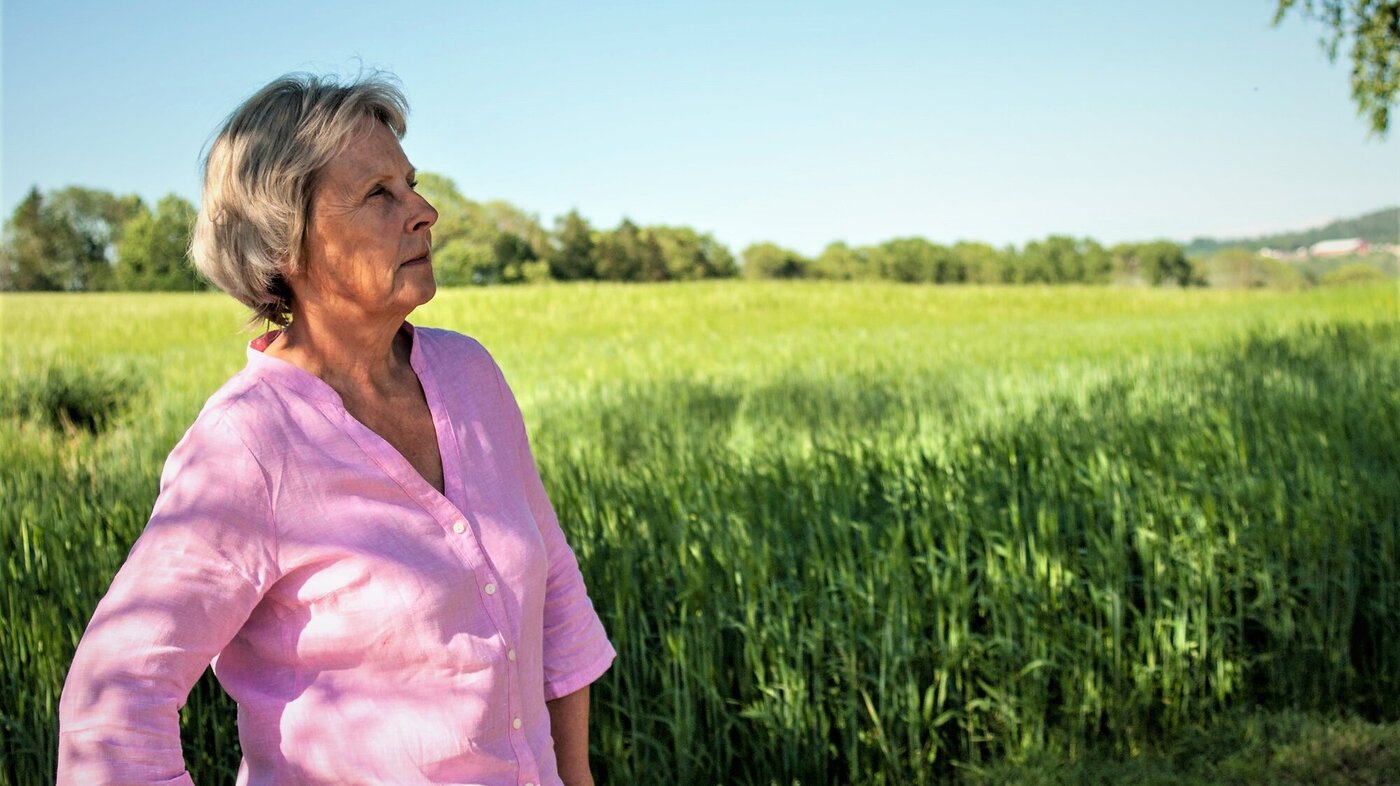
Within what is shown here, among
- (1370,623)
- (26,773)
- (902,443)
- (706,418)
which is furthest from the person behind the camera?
(706,418)

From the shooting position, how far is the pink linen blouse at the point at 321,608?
4.25 ft

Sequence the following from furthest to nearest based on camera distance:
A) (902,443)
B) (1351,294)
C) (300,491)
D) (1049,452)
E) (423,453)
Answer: (1351,294)
(902,443)
(1049,452)
(423,453)
(300,491)

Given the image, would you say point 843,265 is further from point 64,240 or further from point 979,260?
point 64,240

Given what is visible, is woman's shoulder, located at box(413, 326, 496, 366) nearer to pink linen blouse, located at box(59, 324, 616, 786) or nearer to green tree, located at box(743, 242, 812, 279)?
pink linen blouse, located at box(59, 324, 616, 786)

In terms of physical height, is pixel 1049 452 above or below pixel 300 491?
below

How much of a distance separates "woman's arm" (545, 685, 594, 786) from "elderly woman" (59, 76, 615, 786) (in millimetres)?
150

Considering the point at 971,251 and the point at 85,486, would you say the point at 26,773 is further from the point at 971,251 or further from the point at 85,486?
the point at 971,251

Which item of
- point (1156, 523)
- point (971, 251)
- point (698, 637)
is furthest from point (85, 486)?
point (971, 251)

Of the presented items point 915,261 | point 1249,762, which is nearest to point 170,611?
point 1249,762

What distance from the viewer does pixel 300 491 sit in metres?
1.40

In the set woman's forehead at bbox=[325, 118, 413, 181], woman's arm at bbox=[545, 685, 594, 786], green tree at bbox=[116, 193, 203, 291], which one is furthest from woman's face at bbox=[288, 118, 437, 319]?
green tree at bbox=[116, 193, 203, 291]

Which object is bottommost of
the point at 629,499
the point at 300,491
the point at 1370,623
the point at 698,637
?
the point at 1370,623

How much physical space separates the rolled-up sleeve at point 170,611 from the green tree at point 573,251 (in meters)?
47.4

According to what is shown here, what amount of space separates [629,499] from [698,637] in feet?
2.92
